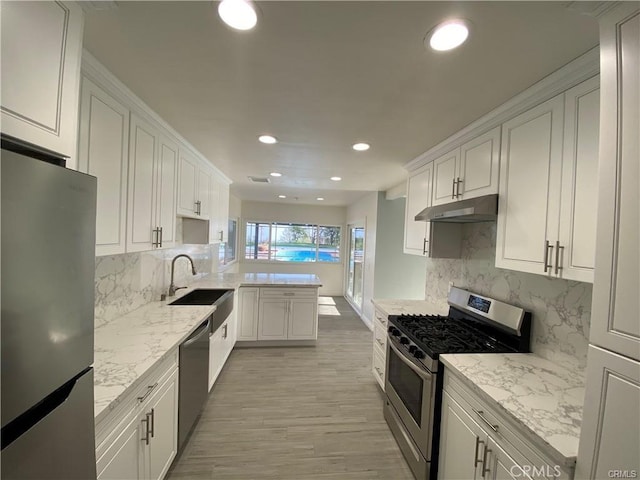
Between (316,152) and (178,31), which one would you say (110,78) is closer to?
(178,31)

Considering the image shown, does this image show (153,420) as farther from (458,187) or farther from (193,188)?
(458,187)

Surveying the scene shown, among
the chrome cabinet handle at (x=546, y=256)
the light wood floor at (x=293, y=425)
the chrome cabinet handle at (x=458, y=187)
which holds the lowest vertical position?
the light wood floor at (x=293, y=425)

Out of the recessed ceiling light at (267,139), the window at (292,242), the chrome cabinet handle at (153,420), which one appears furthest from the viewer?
the window at (292,242)

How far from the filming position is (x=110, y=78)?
1430mm

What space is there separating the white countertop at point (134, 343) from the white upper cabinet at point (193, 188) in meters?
0.93

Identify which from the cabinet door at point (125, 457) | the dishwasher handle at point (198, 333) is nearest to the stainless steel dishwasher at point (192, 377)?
the dishwasher handle at point (198, 333)

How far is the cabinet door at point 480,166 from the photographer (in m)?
1.74

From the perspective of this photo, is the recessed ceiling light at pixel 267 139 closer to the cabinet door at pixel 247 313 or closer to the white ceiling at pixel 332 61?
the white ceiling at pixel 332 61

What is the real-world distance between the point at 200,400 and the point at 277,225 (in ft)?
18.3

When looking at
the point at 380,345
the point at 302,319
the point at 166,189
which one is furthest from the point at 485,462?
the point at 302,319

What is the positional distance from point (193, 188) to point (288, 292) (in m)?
1.89

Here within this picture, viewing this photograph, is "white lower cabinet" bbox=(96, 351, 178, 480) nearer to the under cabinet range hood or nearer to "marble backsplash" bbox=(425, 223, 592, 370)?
the under cabinet range hood

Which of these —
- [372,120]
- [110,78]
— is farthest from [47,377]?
[372,120]

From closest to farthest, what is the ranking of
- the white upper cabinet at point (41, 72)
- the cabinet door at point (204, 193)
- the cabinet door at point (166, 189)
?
1. the white upper cabinet at point (41, 72)
2. the cabinet door at point (166, 189)
3. the cabinet door at point (204, 193)
